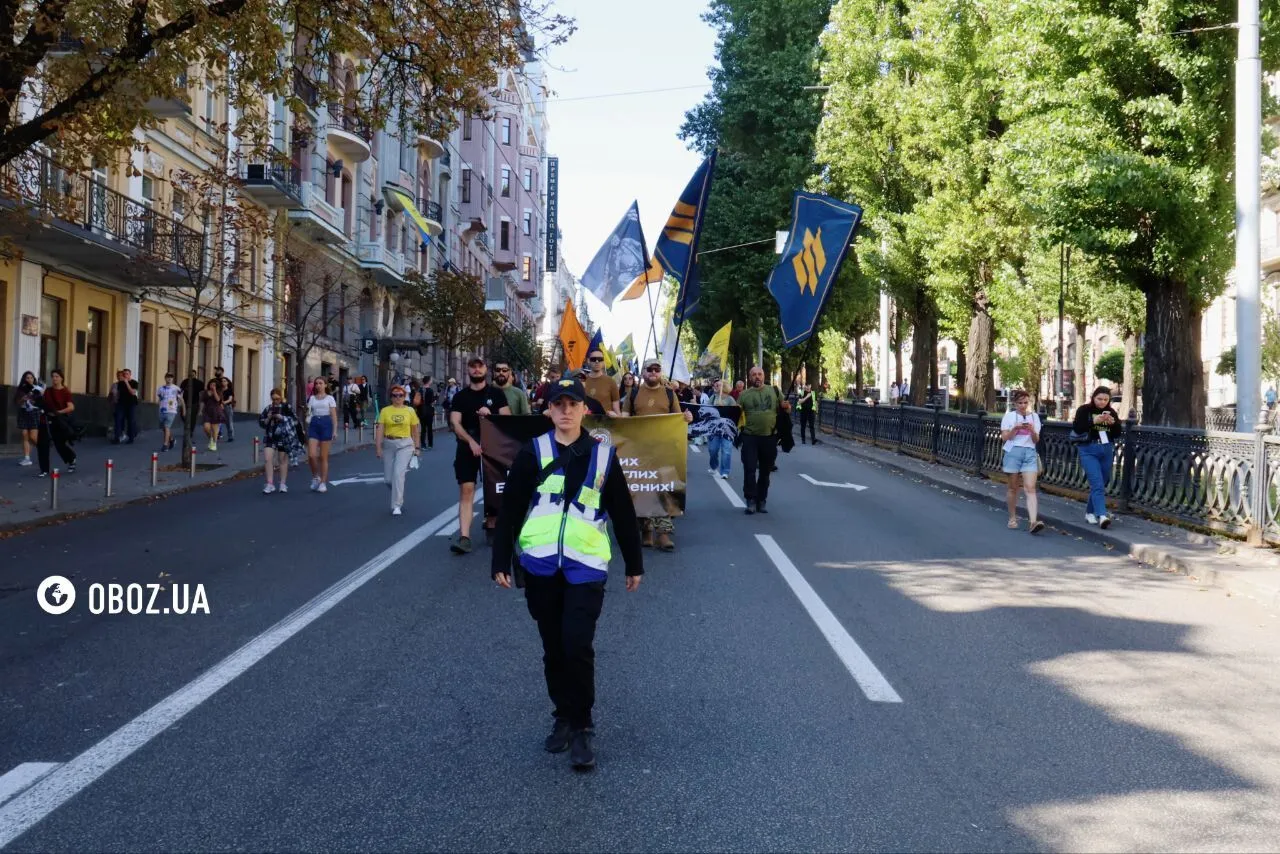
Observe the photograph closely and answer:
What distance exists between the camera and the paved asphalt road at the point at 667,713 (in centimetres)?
397

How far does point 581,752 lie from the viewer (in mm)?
4531

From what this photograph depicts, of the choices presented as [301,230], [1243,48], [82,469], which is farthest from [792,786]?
[301,230]

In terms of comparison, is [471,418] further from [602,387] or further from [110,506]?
[110,506]

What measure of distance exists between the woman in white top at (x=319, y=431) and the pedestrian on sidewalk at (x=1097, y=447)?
10071mm

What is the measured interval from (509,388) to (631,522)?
21.5 feet

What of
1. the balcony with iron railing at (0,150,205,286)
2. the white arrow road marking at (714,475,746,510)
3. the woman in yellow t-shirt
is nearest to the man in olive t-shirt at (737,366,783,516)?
the white arrow road marking at (714,475,746,510)

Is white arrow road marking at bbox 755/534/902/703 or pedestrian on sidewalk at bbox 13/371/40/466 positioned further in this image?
pedestrian on sidewalk at bbox 13/371/40/466

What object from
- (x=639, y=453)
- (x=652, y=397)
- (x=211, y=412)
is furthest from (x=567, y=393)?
(x=211, y=412)

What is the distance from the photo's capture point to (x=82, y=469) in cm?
1906

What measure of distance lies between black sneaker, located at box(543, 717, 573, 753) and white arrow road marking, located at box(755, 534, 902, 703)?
166 cm

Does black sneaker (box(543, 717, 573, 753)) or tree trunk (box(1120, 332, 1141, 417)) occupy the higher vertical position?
tree trunk (box(1120, 332, 1141, 417))

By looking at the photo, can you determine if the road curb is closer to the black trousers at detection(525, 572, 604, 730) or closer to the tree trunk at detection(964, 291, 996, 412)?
the black trousers at detection(525, 572, 604, 730)

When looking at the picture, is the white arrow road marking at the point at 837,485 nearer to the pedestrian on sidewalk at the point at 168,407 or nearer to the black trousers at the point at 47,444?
the black trousers at the point at 47,444

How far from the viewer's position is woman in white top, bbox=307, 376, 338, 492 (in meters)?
16.6
